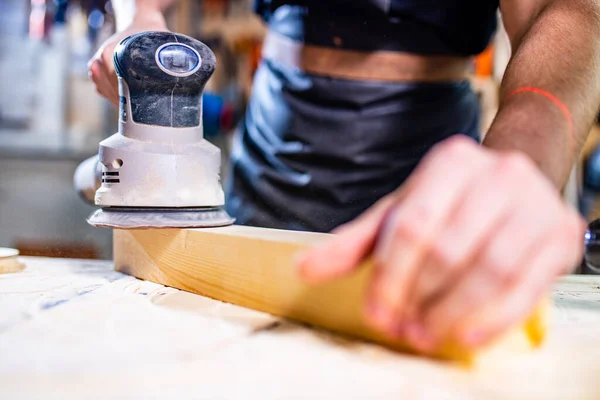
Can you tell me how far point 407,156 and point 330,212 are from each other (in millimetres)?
237

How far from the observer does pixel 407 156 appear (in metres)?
1.39

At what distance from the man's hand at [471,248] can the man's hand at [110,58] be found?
859 millimetres

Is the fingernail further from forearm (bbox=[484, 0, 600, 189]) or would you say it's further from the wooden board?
forearm (bbox=[484, 0, 600, 189])

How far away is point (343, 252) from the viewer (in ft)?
1.75

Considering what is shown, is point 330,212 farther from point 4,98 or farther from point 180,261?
point 4,98

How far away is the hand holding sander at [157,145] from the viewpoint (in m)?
0.95

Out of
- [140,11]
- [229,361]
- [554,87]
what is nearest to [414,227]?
[229,361]

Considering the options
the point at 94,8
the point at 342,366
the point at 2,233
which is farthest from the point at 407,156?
the point at 2,233

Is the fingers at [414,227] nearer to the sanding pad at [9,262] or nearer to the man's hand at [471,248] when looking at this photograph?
the man's hand at [471,248]

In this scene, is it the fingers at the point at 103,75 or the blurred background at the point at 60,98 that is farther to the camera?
the blurred background at the point at 60,98

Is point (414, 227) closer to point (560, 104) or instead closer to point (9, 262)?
point (560, 104)

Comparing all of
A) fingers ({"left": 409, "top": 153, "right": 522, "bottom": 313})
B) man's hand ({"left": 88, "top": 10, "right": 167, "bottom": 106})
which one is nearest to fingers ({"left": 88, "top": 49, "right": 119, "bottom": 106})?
man's hand ({"left": 88, "top": 10, "right": 167, "bottom": 106})

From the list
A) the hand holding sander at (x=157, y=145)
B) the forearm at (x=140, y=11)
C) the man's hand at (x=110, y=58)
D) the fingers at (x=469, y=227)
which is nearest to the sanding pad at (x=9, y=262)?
the hand holding sander at (x=157, y=145)

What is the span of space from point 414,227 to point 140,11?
1.11 metres
